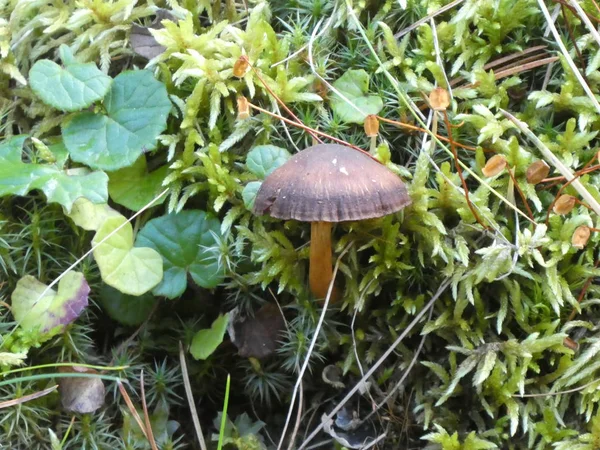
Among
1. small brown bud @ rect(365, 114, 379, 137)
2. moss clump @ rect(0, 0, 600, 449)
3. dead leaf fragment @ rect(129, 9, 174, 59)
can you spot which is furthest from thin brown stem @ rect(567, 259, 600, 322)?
dead leaf fragment @ rect(129, 9, 174, 59)

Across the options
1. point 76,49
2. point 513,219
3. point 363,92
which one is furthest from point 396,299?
point 76,49

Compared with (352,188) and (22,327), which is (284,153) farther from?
(22,327)

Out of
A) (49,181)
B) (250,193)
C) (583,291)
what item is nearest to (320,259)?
(250,193)

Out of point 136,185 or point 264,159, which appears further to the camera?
point 136,185

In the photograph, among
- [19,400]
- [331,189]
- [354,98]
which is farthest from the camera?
[354,98]

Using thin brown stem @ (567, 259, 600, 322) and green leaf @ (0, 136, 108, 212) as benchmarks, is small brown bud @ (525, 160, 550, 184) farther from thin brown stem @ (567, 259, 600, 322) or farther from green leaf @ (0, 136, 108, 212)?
green leaf @ (0, 136, 108, 212)

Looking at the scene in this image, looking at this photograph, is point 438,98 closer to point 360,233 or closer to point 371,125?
point 371,125
